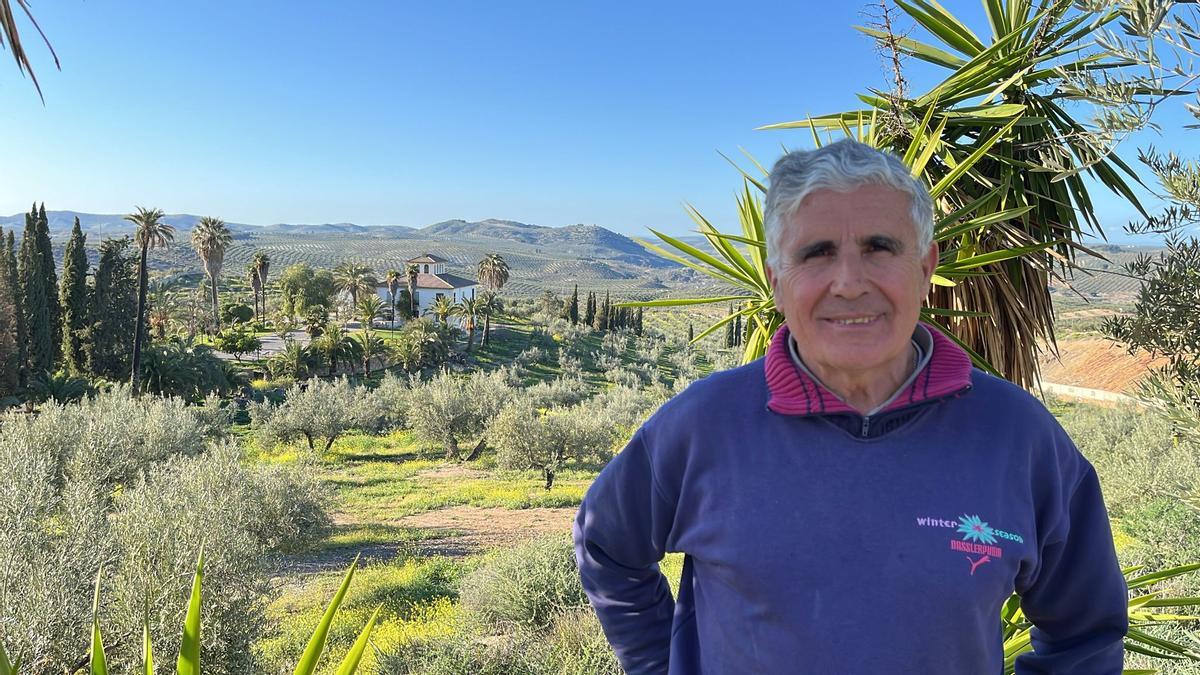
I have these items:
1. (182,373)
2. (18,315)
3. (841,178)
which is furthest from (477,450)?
(841,178)

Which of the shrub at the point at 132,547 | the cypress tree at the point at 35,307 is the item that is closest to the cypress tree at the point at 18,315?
the cypress tree at the point at 35,307

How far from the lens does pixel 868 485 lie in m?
1.36

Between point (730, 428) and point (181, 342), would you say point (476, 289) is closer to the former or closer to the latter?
point (181, 342)

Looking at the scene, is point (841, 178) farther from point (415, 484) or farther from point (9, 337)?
point (9, 337)

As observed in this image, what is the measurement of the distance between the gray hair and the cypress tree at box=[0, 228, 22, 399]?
37.3m

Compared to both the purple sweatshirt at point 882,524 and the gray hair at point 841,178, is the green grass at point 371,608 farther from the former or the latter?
the gray hair at point 841,178

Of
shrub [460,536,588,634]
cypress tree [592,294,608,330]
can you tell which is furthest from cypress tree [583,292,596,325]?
shrub [460,536,588,634]

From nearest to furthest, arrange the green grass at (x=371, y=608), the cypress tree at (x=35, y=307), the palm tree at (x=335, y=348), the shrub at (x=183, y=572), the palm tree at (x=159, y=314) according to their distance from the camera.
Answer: the shrub at (x=183, y=572), the green grass at (x=371, y=608), the cypress tree at (x=35, y=307), the palm tree at (x=335, y=348), the palm tree at (x=159, y=314)

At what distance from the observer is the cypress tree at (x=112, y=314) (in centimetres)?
3388

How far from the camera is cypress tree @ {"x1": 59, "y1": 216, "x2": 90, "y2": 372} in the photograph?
3322cm

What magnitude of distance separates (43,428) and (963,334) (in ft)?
68.3

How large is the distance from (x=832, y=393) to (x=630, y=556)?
665mm

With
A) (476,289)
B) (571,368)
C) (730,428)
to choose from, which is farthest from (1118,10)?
(476,289)

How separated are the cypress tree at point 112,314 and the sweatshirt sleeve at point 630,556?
39272 mm
